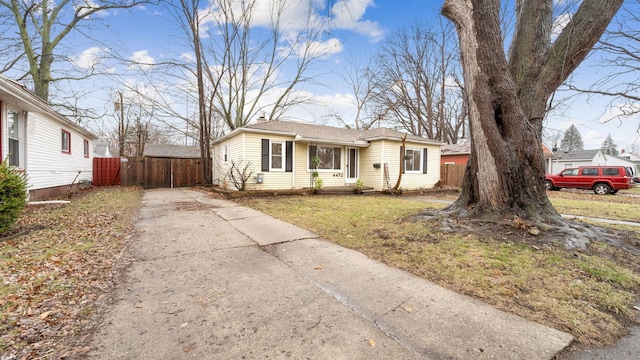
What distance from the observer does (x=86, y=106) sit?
574 inches

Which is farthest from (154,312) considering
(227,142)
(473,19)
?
(227,142)

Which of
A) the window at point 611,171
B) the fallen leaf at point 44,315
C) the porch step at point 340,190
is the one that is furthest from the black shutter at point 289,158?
the window at point 611,171

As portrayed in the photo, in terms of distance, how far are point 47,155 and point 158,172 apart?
264 inches

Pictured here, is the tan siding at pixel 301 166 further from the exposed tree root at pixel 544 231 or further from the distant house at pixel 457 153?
the distant house at pixel 457 153

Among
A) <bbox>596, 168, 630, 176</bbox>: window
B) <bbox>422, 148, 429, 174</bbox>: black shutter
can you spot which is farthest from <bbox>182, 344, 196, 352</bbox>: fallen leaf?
<bbox>596, 168, 630, 176</bbox>: window

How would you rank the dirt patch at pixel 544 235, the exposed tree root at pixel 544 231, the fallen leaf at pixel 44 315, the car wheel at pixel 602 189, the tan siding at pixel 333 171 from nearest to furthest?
the fallen leaf at pixel 44 315
the dirt patch at pixel 544 235
the exposed tree root at pixel 544 231
the tan siding at pixel 333 171
the car wheel at pixel 602 189

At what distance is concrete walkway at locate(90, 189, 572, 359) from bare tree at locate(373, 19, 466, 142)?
23.5 metres

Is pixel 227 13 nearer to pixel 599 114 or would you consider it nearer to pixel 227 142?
pixel 227 142

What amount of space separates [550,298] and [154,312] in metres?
3.83

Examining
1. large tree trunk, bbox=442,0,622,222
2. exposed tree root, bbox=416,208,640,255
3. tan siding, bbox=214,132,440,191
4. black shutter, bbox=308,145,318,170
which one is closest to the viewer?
exposed tree root, bbox=416,208,640,255

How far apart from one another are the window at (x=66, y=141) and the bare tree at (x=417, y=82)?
21.6 metres

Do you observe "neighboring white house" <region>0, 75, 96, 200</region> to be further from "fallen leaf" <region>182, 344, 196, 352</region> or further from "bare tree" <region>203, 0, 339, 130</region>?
"bare tree" <region>203, 0, 339, 130</region>

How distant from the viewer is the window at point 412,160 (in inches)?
581

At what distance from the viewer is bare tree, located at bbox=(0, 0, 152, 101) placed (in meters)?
13.3
